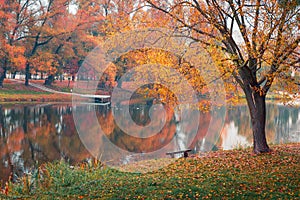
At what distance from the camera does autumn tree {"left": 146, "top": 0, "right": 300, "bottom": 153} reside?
889 cm

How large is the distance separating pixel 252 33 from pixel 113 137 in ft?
35.1

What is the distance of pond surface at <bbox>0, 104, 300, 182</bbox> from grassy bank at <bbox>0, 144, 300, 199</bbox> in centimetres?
275

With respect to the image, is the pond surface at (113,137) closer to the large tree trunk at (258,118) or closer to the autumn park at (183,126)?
the autumn park at (183,126)

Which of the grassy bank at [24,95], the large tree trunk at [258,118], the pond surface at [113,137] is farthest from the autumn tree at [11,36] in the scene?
the large tree trunk at [258,118]

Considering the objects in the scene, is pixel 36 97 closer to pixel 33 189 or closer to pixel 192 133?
pixel 192 133

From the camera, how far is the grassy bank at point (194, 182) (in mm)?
6516

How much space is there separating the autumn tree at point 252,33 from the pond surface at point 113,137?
5523mm

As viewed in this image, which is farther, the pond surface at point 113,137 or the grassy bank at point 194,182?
the pond surface at point 113,137

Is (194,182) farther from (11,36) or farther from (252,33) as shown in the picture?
(11,36)

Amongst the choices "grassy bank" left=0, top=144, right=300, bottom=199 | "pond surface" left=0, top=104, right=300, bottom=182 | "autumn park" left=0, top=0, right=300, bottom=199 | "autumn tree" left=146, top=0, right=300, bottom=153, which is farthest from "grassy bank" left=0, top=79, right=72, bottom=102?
"autumn tree" left=146, top=0, right=300, bottom=153

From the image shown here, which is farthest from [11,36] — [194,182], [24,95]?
[194,182]

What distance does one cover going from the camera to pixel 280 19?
29.0ft

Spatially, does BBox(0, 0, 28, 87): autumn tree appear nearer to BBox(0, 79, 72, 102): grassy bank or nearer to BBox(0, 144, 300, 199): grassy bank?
BBox(0, 79, 72, 102): grassy bank

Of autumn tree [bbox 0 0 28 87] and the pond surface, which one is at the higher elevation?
autumn tree [bbox 0 0 28 87]
